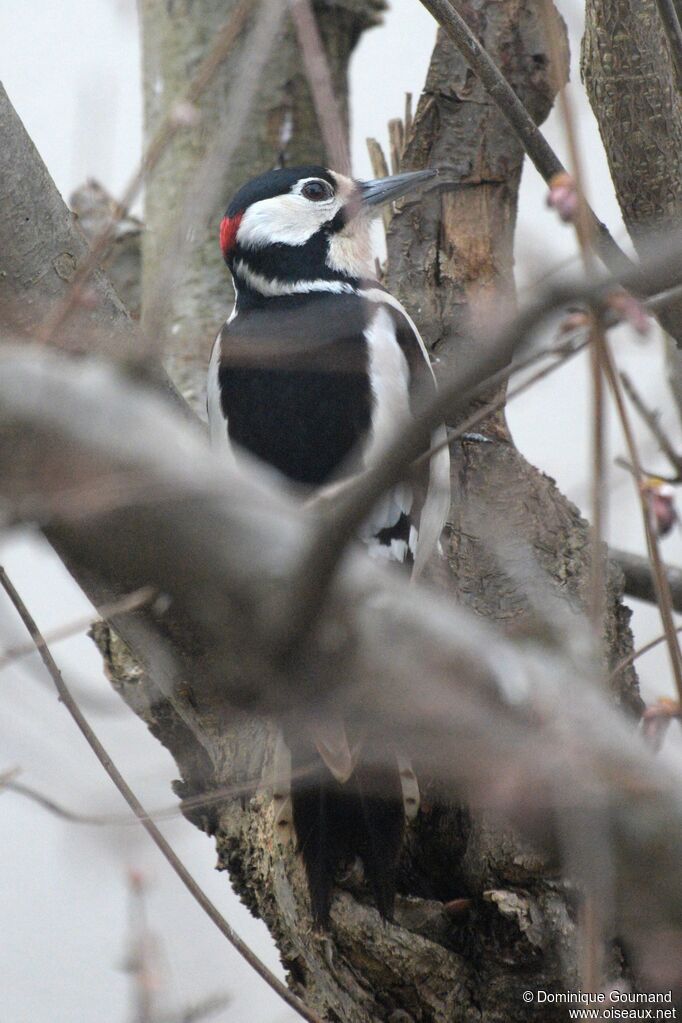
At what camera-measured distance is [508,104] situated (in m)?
1.94

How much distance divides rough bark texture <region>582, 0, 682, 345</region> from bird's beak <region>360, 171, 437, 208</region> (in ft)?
1.77

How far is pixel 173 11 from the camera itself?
325 centimetres

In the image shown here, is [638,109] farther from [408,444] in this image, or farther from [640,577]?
[408,444]

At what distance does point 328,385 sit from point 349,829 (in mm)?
825

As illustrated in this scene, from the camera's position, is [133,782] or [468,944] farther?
[468,944]

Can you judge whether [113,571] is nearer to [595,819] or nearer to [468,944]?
[595,819]

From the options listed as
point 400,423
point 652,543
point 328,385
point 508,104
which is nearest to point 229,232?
point 328,385

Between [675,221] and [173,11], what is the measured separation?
1766mm

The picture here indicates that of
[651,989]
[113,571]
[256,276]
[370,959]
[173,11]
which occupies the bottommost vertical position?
[651,989]

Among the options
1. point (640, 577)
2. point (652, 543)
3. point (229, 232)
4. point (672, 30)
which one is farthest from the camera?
point (640, 577)

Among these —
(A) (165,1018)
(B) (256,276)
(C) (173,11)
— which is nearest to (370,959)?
(A) (165,1018)

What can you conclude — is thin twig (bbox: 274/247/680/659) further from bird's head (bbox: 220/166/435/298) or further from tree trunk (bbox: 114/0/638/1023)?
bird's head (bbox: 220/166/435/298)

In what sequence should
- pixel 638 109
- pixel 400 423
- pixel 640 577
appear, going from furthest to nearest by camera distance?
pixel 640 577 < pixel 400 423 < pixel 638 109

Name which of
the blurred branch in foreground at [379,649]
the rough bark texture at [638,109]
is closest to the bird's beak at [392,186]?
the rough bark texture at [638,109]
